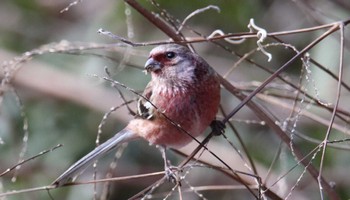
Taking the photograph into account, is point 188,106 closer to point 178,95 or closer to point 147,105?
point 178,95

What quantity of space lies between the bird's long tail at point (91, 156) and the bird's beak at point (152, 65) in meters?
0.40

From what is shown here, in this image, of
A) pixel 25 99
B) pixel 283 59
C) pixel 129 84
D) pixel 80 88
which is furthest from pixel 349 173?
pixel 25 99

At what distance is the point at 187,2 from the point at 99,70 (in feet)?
2.66

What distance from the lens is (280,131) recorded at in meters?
2.50

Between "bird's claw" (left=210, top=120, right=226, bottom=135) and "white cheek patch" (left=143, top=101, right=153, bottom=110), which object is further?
"white cheek patch" (left=143, top=101, right=153, bottom=110)

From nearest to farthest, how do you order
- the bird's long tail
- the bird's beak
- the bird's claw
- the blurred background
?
the bird's long tail < the bird's claw < the bird's beak < the blurred background

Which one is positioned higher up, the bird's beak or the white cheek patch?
the bird's beak

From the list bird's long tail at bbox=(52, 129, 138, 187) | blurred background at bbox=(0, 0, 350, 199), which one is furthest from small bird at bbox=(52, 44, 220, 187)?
blurred background at bbox=(0, 0, 350, 199)

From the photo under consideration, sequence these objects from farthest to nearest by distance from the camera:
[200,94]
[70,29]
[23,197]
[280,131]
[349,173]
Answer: [70,29], [23,197], [349,173], [200,94], [280,131]

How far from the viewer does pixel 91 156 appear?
3258 millimetres

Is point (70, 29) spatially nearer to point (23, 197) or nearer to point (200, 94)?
point (23, 197)

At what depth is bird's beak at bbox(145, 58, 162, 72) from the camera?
320 centimetres

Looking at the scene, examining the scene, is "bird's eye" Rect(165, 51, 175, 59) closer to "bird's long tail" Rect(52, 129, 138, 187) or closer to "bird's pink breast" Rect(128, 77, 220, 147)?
"bird's pink breast" Rect(128, 77, 220, 147)

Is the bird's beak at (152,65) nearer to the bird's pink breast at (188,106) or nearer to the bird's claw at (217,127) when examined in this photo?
the bird's pink breast at (188,106)
